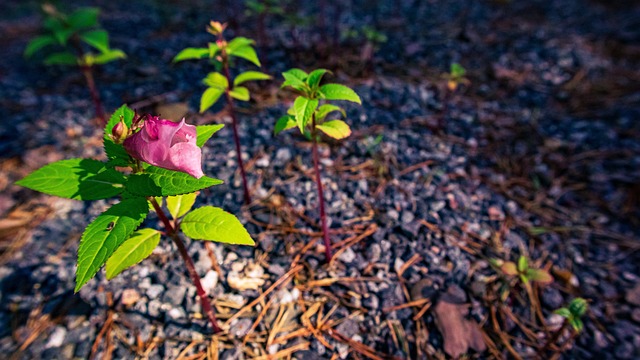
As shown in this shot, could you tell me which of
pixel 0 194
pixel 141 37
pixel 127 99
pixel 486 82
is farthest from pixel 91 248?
pixel 141 37

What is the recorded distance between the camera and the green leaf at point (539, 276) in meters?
2.11

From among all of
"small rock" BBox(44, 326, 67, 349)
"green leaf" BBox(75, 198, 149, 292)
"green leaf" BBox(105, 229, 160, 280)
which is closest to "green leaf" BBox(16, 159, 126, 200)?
"green leaf" BBox(75, 198, 149, 292)

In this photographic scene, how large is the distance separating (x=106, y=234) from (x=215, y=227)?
358 millimetres

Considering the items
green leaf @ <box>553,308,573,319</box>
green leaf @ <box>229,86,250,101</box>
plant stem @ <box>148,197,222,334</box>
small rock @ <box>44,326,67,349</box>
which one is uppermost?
→ green leaf @ <box>229,86,250,101</box>

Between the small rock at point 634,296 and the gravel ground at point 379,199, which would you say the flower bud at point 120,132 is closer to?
the gravel ground at point 379,199

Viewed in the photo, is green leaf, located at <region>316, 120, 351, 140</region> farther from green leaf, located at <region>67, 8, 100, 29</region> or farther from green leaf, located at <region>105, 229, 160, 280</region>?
green leaf, located at <region>67, 8, 100, 29</region>

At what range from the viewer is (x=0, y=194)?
266cm

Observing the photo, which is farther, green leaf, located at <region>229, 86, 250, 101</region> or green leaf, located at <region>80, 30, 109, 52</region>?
green leaf, located at <region>80, 30, 109, 52</region>

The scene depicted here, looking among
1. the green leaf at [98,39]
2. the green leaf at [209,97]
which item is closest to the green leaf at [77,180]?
the green leaf at [209,97]

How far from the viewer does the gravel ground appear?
6.48 feet

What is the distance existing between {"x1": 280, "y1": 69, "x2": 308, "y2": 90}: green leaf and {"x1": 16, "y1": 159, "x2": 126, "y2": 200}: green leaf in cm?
80

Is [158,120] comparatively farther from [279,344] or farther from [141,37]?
[141,37]

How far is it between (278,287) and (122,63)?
348 cm

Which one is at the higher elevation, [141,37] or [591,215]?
[141,37]
